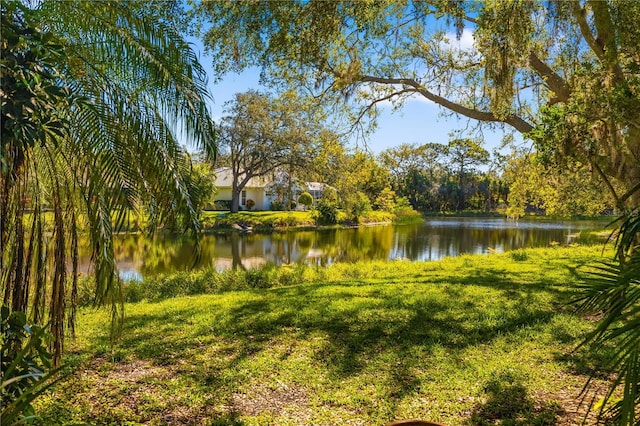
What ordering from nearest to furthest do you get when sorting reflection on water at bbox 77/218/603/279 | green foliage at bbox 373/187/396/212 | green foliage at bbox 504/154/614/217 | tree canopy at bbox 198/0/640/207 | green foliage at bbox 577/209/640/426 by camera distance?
green foliage at bbox 577/209/640/426 < tree canopy at bbox 198/0/640/207 < green foliage at bbox 504/154/614/217 < reflection on water at bbox 77/218/603/279 < green foliage at bbox 373/187/396/212

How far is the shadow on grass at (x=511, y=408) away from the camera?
307 cm

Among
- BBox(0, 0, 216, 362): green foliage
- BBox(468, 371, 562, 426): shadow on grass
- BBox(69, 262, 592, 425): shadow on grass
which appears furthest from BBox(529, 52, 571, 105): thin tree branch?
BBox(0, 0, 216, 362): green foliage

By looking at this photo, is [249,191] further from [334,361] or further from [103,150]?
[103,150]

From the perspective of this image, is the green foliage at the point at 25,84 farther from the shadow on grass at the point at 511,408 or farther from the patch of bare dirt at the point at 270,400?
the shadow on grass at the point at 511,408

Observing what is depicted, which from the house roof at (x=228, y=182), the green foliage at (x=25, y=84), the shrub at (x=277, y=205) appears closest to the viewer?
the green foliage at (x=25, y=84)

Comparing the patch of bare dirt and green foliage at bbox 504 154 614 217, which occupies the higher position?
green foliage at bbox 504 154 614 217

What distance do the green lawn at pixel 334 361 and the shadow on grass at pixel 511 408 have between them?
14 mm

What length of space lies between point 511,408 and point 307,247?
48.5ft

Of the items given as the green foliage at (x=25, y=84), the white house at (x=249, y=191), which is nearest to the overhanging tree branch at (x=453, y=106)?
the green foliage at (x=25, y=84)

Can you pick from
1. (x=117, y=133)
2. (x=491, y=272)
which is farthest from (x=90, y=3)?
(x=491, y=272)

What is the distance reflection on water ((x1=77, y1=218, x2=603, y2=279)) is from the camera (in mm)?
13023

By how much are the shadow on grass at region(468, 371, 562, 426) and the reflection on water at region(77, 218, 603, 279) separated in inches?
306

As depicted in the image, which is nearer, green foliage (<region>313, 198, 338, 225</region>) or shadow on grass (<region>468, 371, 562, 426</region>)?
shadow on grass (<region>468, 371, 562, 426</region>)

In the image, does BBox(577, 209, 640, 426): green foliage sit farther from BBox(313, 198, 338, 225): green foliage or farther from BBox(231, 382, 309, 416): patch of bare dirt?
BBox(313, 198, 338, 225): green foliage
